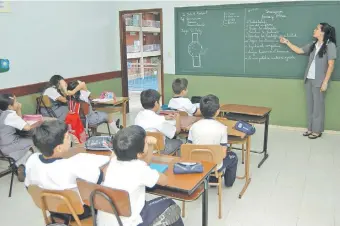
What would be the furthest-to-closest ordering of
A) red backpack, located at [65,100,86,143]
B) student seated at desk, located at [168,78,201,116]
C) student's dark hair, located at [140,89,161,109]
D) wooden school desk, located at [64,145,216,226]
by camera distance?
red backpack, located at [65,100,86,143] → student seated at desk, located at [168,78,201,116] → student's dark hair, located at [140,89,161,109] → wooden school desk, located at [64,145,216,226]

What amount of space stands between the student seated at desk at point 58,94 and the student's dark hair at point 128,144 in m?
3.12

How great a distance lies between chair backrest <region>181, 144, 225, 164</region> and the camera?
253cm

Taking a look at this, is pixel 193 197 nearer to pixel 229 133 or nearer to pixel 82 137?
pixel 229 133

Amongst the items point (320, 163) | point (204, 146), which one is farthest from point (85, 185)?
point (320, 163)

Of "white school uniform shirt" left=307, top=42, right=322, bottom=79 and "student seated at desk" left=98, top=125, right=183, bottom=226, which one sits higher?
"white school uniform shirt" left=307, top=42, right=322, bottom=79

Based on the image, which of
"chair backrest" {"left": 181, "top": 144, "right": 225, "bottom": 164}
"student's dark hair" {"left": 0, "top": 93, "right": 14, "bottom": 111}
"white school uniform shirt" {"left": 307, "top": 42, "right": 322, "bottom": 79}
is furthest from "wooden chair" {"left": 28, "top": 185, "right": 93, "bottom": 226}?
"white school uniform shirt" {"left": 307, "top": 42, "right": 322, "bottom": 79}

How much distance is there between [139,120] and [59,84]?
2083 millimetres

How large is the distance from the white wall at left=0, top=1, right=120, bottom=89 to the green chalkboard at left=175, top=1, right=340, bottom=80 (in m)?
1.42

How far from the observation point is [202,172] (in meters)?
2.10

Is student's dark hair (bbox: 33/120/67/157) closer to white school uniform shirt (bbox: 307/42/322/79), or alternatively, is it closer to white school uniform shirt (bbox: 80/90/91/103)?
white school uniform shirt (bbox: 80/90/91/103)

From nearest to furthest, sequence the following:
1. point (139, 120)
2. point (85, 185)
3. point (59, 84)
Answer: point (85, 185), point (139, 120), point (59, 84)

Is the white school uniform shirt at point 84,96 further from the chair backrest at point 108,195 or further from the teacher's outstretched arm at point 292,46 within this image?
the teacher's outstretched arm at point 292,46

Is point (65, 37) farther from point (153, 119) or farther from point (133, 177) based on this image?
point (133, 177)

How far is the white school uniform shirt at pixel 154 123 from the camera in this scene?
3.10 metres
